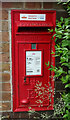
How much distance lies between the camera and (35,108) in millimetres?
2900

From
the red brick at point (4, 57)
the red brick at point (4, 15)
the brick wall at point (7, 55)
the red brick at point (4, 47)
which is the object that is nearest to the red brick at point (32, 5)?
the brick wall at point (7, 55)

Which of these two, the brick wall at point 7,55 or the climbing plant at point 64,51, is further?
the brick wall at point 7,55

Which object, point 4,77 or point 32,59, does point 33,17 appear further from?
point 4,77

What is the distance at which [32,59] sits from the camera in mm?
2748

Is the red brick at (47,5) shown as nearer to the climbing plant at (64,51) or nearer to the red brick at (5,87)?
the climbing plant at (64,51)

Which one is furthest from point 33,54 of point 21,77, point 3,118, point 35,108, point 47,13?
point 3,118

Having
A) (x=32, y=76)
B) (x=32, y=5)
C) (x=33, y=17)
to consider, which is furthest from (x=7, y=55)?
(x=32, y=5)

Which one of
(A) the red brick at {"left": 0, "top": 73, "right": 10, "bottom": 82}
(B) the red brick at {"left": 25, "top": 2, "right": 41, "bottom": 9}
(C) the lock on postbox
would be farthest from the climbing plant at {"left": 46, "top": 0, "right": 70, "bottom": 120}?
(A) the red brick at {"left": 0, "top": 73, "right": 10, "bottom": 82}

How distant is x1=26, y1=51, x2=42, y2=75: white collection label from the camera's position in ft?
8.98

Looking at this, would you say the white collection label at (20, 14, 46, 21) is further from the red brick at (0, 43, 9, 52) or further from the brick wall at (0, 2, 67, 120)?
the red brick at (0, 43, 9, 52)

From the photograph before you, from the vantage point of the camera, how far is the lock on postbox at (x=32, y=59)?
267 cm

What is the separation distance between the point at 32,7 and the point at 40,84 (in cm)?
135

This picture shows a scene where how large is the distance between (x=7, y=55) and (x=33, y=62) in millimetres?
479

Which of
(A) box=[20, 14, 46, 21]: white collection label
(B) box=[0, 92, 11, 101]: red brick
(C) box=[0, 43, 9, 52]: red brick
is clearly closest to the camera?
(A) box=[20, 14, 46, 21]: white collection label
